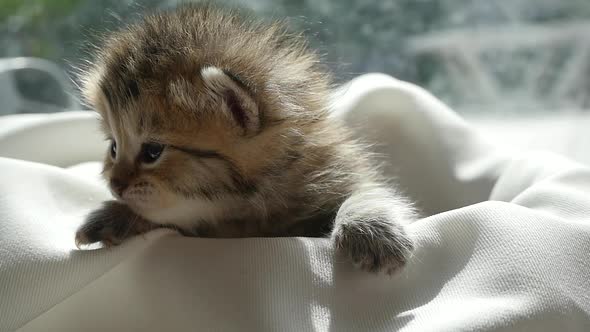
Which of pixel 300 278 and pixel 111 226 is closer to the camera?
pixel 300 278

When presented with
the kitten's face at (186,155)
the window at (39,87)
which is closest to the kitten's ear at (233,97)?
the kitten's face at (186,155)

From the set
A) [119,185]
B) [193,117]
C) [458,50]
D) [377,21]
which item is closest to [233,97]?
[193,117]

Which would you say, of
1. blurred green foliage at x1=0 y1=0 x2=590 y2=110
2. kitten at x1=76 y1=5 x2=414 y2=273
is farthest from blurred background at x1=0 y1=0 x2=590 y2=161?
kitten at x1=76 y1=5 x2=414 y2=273

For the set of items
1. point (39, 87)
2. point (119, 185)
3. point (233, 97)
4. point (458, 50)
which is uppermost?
point (233, 97)

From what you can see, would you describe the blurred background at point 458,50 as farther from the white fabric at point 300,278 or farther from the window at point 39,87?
the white fabric at point 300,278

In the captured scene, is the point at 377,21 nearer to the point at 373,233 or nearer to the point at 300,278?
the point at 373,233

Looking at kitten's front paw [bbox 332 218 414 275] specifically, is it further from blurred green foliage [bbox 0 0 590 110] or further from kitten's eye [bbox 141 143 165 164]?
blurred green foliage [bbox 0 0 590 110]

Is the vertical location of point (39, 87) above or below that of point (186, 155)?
below

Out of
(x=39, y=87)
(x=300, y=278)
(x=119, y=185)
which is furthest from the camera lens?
(x=39, y=87)

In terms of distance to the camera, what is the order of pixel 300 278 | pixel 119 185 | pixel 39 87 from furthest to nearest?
pixel 39 87
pixel 119 185
pixel 300 278
